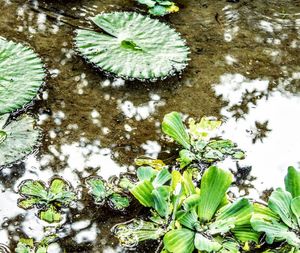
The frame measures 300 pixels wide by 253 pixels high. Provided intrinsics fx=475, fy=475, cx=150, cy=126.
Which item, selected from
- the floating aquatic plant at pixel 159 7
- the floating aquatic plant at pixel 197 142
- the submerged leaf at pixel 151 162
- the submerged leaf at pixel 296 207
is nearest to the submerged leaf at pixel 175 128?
the floating aquatic plant at pixel 197 142

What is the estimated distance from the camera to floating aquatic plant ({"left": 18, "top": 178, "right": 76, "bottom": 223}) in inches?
64.3

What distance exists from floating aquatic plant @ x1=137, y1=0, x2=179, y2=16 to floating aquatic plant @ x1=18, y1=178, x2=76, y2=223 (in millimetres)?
1214

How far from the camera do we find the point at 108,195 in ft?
5.59

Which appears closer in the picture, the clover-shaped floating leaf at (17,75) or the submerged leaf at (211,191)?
the submerged leaf at (211,191)

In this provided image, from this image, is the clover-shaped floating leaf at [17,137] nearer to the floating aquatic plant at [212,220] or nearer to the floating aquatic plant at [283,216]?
the floating aquatic plant at [212,220]

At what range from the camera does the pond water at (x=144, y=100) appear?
1714 mm

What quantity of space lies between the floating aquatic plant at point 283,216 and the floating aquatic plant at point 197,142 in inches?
12.9

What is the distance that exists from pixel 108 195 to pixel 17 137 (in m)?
0.43

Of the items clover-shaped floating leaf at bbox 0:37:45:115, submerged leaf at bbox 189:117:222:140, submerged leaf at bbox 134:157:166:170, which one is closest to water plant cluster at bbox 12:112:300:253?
submerged leaf at bbox 134:157:166:170

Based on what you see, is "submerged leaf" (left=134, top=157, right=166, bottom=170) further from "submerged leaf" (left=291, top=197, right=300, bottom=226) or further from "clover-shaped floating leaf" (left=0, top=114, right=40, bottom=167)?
"submerged leaf" (left=291, top=197, right=300, bottom=226)

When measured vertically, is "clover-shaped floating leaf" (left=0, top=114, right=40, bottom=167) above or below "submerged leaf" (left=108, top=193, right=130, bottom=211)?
above

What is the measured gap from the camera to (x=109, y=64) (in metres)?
2.17

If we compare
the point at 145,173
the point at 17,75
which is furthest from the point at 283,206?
the point at 17,75

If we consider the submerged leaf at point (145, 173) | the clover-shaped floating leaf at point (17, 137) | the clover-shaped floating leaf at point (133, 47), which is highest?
the clover-shaped floating leaf at point (133, 47)
